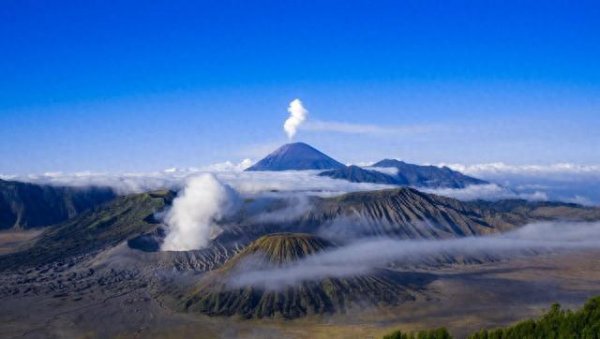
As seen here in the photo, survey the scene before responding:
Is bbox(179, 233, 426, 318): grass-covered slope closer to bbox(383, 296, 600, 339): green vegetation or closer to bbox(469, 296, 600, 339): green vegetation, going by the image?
bbox(383, 296, 600, 339): green vegetation

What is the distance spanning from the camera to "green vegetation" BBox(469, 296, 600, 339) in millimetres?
95250

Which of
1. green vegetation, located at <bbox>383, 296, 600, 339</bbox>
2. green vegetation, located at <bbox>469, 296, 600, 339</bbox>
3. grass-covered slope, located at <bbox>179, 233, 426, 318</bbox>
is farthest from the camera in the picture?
grass-covered slope, located at <bbox>179, 233, 426, 318</bbox>

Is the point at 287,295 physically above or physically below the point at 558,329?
below

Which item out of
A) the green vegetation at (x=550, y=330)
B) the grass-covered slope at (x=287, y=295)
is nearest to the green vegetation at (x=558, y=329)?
the green vegetation at (x=550, y=330)

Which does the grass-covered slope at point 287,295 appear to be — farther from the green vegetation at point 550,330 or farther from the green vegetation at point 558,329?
the green vegetation at point 558,329

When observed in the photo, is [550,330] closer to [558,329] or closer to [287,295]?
[558,329]

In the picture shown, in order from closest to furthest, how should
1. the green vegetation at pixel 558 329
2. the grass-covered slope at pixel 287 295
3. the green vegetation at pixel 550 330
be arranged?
1. the green vegetation at pixel 558 329
2. the green vegetation at pixel 550 330
3. the grass-covered slope at pixel 287 295

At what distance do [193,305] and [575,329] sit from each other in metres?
108

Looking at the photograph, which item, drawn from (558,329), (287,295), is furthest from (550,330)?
(287,295)

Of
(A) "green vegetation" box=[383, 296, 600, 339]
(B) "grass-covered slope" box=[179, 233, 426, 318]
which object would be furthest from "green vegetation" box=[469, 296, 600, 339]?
(B) "grass-covered slope" box=[179, 233, 426, 318]

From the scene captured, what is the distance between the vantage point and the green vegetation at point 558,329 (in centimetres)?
9525

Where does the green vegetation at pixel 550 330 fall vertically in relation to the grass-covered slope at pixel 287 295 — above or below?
above

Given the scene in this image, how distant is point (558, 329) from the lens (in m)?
99.5

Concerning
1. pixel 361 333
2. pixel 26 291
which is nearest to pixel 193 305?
pixel 361 333
